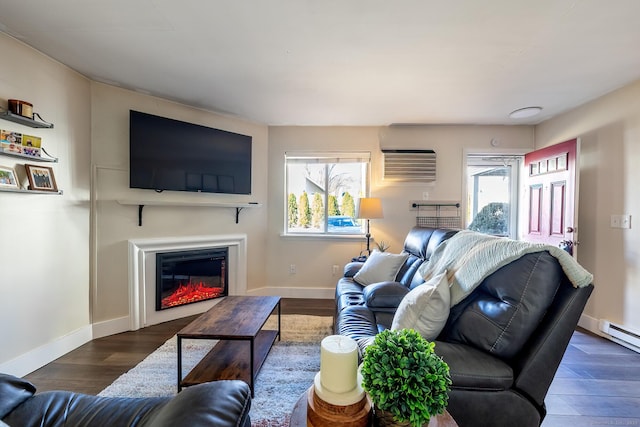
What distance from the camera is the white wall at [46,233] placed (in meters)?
1.85

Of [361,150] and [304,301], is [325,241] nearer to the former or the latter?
Result: [304,301]

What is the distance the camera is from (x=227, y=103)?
2941 millimetres

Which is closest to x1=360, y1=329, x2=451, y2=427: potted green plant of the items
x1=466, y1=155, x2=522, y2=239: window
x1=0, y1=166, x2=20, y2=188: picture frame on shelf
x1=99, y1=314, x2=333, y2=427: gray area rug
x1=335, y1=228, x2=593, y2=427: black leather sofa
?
x1=335, y1=228, x2=593, y2=427: black leather sofa

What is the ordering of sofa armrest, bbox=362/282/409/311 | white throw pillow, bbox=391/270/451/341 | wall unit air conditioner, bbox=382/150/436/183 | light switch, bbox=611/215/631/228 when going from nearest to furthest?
white throw pillow, bbox=391/270/451/341, sofa armrest, bbox=362/282/409/311, light switch, bbox=611/215/631/228, wall unit air conditioner, bbox=382/150/436/183

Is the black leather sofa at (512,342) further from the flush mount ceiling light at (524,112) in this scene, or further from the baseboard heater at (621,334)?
the flush mount ceiling light at (524,112)

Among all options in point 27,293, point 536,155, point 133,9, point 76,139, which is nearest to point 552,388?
point 536,155

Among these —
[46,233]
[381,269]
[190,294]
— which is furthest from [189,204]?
[381,269]

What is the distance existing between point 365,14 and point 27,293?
9.63 feet

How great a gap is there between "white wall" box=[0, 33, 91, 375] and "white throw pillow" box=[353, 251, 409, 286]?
2.45 meters

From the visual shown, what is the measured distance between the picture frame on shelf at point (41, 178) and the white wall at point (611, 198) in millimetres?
4742

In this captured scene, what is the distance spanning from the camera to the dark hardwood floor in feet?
5.22

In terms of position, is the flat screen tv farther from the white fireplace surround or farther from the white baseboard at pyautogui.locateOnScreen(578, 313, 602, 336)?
the white baseboard at pyautogui.locateOnScreen(578, 313, 602, 336)

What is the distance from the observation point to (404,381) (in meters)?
0.67

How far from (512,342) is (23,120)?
3.12m
